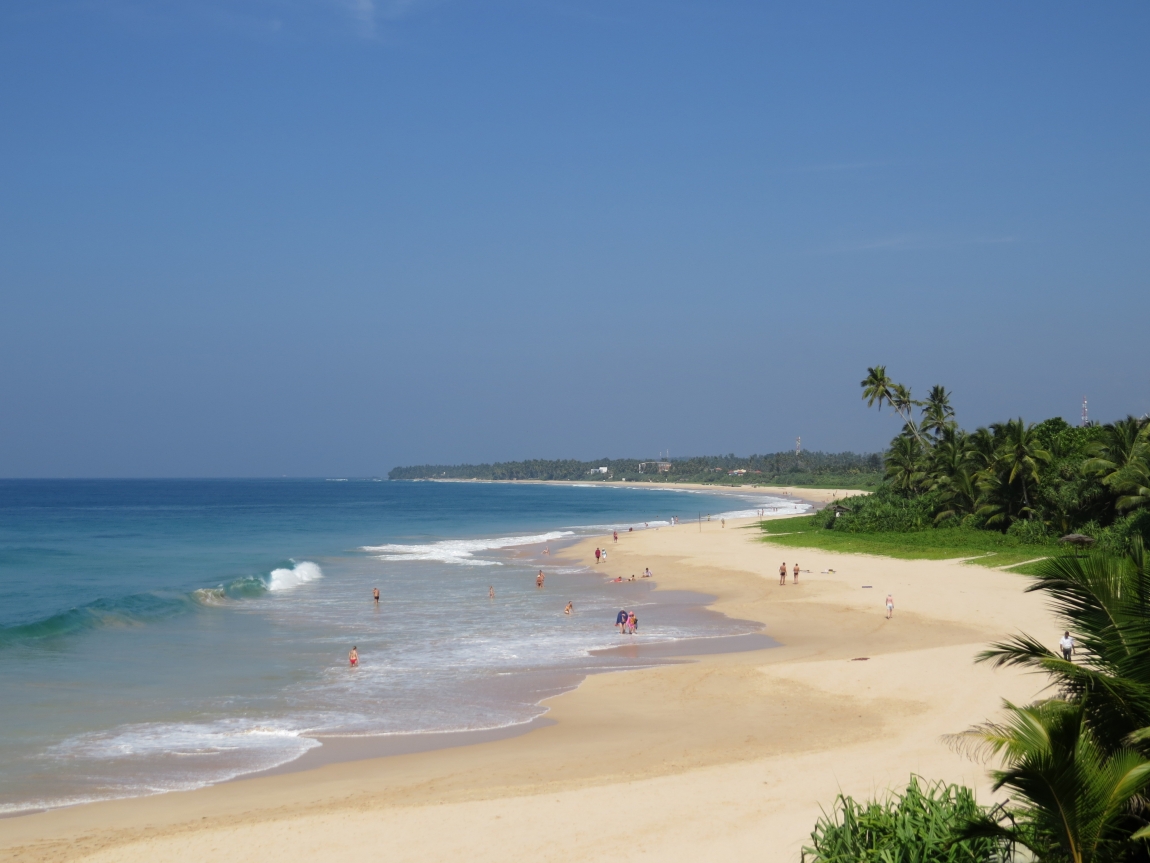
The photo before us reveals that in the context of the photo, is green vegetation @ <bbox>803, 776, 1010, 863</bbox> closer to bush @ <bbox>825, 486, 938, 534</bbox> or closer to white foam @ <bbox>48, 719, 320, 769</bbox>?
white foam @ <bbox>48, 719, 320, 769</bbox>

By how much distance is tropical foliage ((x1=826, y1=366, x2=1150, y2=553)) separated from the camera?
38969 millimetres

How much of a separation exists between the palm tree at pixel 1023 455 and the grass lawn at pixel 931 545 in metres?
3.15

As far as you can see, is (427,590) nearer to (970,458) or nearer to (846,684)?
(846,684)

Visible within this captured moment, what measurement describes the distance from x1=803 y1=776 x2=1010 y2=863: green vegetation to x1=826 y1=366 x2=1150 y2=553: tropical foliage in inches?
984

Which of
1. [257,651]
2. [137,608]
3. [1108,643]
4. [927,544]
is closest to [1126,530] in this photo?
[927,544]

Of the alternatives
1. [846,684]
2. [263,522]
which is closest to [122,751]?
[846,684]

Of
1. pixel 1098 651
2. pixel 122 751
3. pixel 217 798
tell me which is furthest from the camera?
pixel 122 751

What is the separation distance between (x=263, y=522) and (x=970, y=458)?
7150 cm

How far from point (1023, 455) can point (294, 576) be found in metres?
37.3

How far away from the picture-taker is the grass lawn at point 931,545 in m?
42.2

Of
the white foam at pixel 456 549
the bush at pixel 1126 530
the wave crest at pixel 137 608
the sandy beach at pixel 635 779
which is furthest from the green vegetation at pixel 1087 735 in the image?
the white foam at pixel 456 549

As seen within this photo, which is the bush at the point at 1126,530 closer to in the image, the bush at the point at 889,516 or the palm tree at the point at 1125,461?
the palm tree at the point at 1125,461

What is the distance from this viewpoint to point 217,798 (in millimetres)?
14750

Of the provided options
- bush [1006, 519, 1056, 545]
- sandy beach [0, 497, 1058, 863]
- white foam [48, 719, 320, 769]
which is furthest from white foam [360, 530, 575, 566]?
white foam [48, 719, 320, 769]
